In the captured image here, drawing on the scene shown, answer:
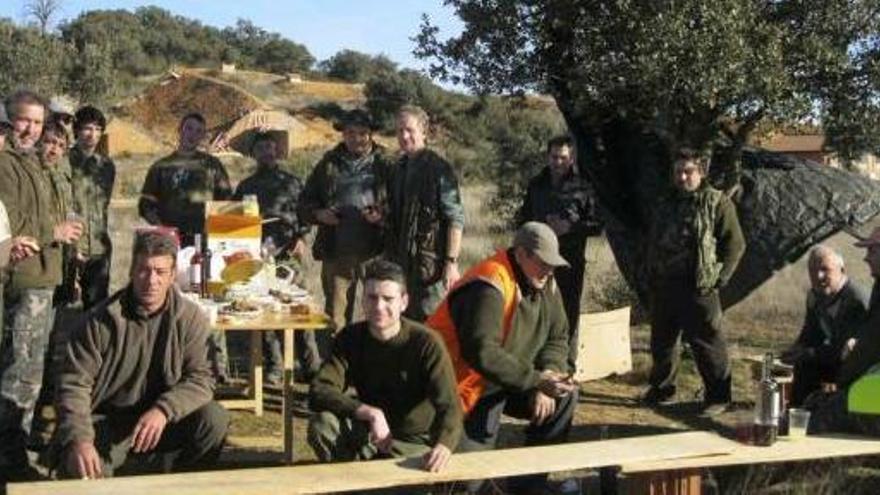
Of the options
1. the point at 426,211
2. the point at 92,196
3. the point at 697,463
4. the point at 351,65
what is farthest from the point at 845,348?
the point at 351,65

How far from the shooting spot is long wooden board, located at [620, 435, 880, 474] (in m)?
4.73

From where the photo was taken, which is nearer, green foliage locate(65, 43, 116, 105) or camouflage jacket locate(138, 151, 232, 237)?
camouflage jacket locate(138, 151, 232, 237)

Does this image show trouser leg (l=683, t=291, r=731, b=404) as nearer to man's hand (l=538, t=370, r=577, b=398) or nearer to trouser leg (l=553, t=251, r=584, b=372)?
trouser leg (l=553, t=251, r=584, b=372)

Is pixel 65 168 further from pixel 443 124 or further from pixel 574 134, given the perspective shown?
pixel 443 124

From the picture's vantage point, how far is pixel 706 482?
5.84 m

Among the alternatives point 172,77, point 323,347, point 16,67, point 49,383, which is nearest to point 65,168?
point 49,383

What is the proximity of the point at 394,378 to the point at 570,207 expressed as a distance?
3.35 metres

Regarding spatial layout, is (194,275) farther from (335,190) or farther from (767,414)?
(767,414)

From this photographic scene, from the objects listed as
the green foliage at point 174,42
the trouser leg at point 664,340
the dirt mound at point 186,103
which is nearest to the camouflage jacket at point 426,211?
the trouser leg at point 664,340

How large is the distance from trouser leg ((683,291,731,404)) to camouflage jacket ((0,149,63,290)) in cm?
410

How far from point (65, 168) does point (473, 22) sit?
4278 mm

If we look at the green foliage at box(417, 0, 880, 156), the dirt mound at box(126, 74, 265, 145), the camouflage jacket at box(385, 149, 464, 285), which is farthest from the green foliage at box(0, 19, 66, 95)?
the camouflage jacket at box(385, 149, 464, 285)

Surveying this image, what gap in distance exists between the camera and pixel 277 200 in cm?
833

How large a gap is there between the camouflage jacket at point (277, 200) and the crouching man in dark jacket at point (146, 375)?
10.4 ft
